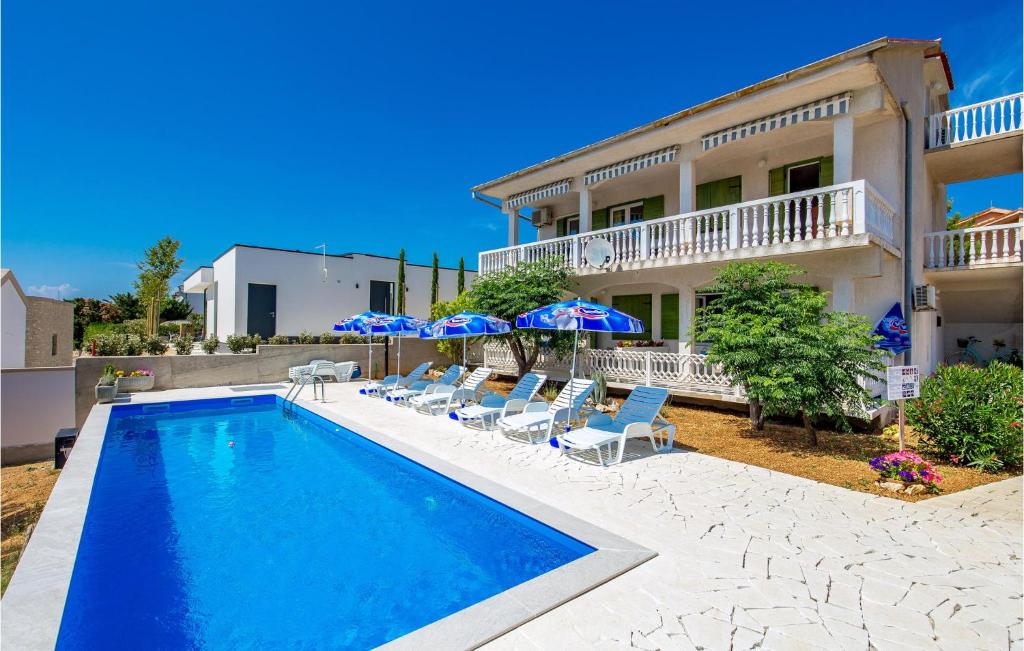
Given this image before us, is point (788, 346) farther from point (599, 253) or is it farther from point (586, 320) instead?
point (599, 253)

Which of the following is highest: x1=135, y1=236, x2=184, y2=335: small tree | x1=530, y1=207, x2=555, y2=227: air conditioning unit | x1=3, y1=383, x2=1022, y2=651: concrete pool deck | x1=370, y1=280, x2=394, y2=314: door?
x1=530, y1=207, x2=555, y2=227: air conditioning unit

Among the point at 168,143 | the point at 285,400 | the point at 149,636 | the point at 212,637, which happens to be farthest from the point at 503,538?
the point at 168,143

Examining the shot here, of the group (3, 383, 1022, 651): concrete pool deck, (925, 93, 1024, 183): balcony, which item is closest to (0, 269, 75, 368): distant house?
(3, 383, 1022, 651): concrete pool deck

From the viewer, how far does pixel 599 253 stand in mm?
14188

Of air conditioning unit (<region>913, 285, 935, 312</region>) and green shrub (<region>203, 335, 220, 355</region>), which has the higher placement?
air conditioning unit (<region>913, 285, 935, 312</region>)

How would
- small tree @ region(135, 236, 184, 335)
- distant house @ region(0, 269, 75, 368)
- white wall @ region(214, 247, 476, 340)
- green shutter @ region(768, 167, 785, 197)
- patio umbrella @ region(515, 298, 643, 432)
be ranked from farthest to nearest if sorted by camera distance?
small tree @ region(135, 236, 184, 335)
white wall @ region(214, 247, 476, 340)
distant house @ region(0, 269, 75, 368)
green shutter @ region(768, 167, 785, 197)
patio umbrella @ region(515, 298, 643, 432)

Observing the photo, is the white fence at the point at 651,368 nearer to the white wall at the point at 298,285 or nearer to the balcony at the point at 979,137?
the balcony at the point at 979,137

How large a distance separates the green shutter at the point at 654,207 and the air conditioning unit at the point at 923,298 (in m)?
7.23

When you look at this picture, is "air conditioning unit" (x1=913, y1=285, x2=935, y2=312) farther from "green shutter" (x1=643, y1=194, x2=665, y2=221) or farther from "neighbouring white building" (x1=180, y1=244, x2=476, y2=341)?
"neighbouring white building" (x1=180, y1=244, x2=476, y2=341)

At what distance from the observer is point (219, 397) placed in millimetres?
14203

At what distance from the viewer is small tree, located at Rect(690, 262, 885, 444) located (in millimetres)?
7965

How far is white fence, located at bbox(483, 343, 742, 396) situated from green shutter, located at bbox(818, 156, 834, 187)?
5.77 meters

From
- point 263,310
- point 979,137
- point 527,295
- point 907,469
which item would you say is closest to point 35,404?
point 263,310

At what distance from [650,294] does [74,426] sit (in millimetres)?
17975
